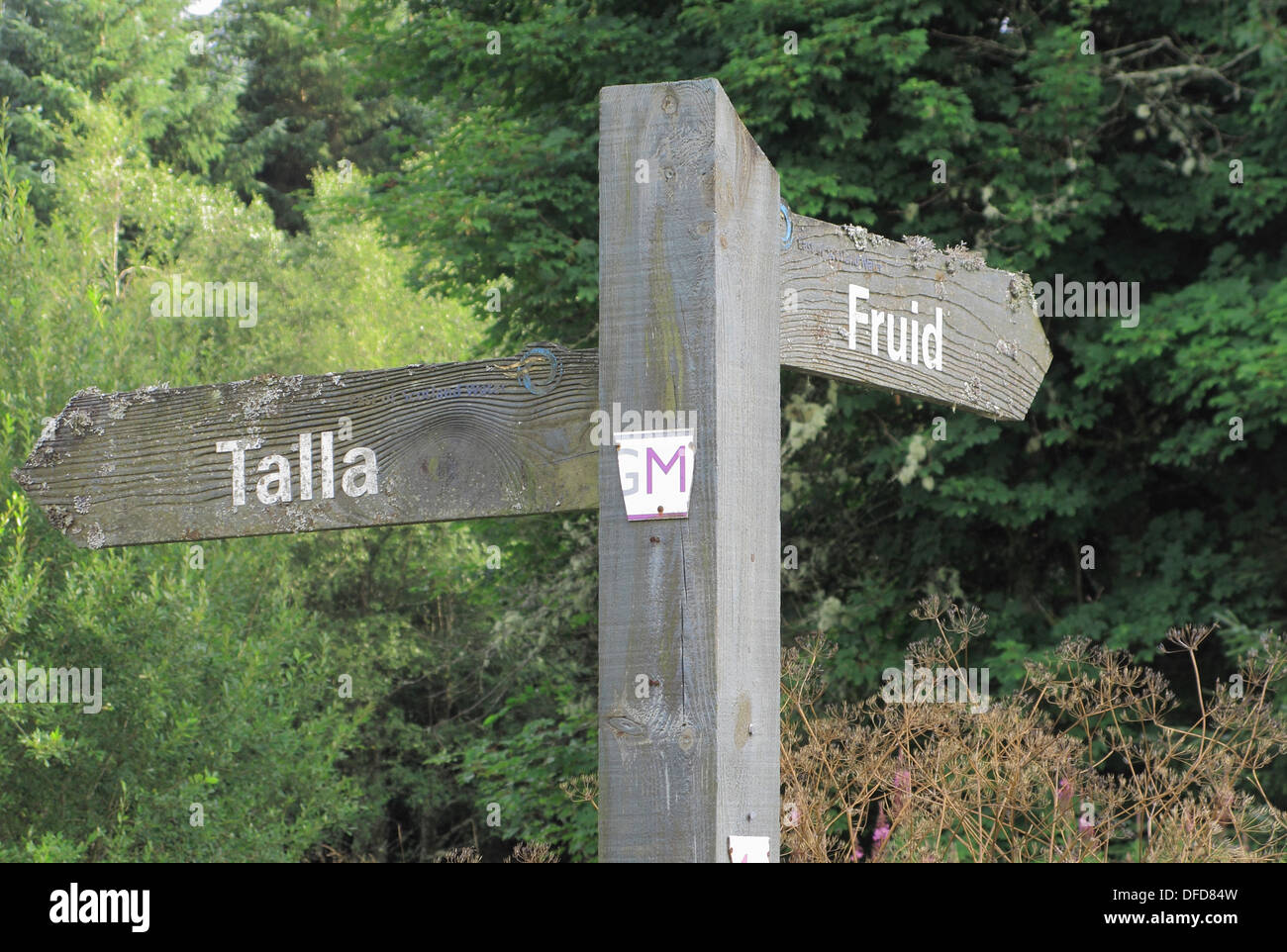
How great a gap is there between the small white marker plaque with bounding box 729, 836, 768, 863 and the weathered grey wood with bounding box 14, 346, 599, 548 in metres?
0.48

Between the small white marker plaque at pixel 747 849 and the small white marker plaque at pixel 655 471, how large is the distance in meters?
0.40

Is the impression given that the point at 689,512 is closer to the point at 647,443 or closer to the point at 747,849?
the point at 647,443

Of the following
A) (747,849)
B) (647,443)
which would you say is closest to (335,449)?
(647,443)

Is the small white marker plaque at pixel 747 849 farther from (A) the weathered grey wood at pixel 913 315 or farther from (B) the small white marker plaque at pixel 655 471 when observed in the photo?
(A) the weathered grey wood at pixel 913 315

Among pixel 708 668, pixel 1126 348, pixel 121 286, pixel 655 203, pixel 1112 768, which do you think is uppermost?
pixel 121 286

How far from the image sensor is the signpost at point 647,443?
1.78m

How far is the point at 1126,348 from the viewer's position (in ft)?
28.1

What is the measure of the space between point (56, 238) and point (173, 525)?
9656mm

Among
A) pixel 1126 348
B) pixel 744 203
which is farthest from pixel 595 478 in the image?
pixel 1126 348

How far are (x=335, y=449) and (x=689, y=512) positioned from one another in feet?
2.15

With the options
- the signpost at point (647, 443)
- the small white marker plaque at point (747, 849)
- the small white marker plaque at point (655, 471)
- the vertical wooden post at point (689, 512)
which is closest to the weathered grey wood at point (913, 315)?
the signpost at point (647, 443)

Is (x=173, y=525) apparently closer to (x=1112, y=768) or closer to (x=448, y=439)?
(x=448, y=439)

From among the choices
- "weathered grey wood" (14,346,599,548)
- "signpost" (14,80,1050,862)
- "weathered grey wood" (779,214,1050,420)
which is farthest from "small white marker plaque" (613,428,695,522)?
"weathered grey wood" (779,214,1050,420)

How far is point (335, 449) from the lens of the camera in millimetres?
2184
